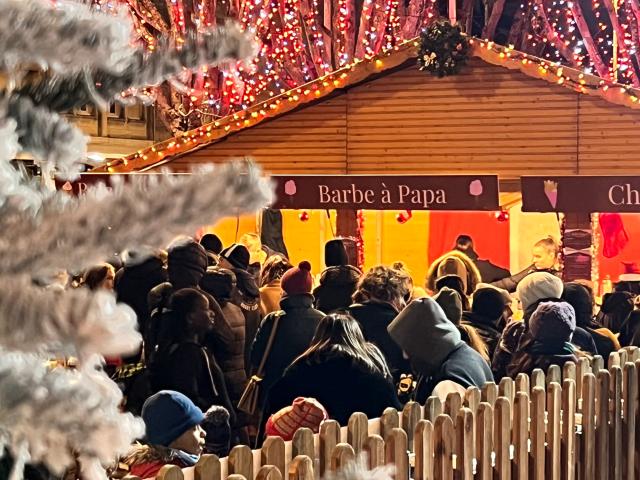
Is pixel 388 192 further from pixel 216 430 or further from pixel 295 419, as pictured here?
pixel 295 419

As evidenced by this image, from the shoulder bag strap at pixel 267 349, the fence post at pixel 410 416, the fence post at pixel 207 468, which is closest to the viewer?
the fence post at pixel 207 468

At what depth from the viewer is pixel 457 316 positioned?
22.2ft

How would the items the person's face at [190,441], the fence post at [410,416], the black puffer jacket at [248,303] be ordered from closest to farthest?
1. the fence post at [410,416]
2. the person's face at [190,441]
3. the black puffer jacket at [248,303]

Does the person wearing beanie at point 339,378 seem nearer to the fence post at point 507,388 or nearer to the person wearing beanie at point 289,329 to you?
the fence post at point 507,388

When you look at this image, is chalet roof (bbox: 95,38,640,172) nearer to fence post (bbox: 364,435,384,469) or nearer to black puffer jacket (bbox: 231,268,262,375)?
black puffer jacket (bbox: 231,268,262,375)

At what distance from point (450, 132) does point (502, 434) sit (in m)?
8.97

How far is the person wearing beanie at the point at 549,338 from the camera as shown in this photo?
5.95m

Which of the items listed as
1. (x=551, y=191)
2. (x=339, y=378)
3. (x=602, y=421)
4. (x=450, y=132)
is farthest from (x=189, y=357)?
(x=450, y=132)

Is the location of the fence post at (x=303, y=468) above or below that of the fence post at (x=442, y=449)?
above

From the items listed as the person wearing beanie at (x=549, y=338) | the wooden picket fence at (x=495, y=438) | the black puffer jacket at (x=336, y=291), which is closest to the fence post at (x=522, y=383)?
the wooden picket fence at (x=495, y=438)

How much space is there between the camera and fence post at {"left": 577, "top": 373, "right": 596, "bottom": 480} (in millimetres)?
5316

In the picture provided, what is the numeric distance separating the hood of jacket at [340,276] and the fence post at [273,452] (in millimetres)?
4153

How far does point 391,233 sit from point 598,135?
286 cm

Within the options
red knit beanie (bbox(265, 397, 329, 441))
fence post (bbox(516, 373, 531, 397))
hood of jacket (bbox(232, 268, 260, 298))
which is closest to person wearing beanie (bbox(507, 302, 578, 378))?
fence post (bbox(516, 373, 531, 397))
